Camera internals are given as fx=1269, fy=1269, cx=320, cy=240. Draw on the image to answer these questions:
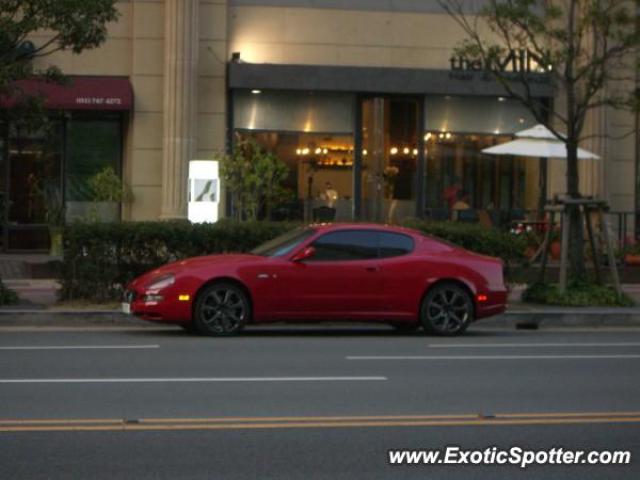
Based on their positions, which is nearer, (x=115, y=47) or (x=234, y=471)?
(x=234, y=471)

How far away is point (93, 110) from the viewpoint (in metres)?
28.0

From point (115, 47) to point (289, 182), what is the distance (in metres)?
4.89

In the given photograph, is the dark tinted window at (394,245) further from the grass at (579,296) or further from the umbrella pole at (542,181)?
the umbrella pole at (542,181)

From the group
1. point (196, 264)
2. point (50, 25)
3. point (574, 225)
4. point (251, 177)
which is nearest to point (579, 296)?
point (574, 225)

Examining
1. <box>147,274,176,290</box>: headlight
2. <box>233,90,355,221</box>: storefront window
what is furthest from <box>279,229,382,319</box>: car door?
<box>233,90,355,221</box>: storefront window

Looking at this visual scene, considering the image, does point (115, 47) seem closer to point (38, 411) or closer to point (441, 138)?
point (441, 138)

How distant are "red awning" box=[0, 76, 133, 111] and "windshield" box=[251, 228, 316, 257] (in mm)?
10810

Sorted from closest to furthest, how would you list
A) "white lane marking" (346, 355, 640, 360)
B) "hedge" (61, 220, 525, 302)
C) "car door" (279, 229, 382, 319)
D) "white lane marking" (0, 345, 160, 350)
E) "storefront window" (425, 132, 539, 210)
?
"white lane marking" (346, 355, 640, 360)
"white lane marking" (0, 345, 160, 350)
"car door" (279, 229, 382, 319)
"hedge" (61, 220, 525, 302)
"storefront window" (425, 132, 539, 210)

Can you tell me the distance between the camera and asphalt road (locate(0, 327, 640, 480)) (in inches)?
327

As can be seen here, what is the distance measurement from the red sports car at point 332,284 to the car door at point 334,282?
0.01 m


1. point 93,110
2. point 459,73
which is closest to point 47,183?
point 93,110

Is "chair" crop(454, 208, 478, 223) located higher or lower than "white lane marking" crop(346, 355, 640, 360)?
higher

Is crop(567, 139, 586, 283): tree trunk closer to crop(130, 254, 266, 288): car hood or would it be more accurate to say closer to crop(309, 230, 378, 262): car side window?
crop(309, 230, 378, 262): car side window

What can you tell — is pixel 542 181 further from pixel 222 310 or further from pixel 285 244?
pixel 222 310
